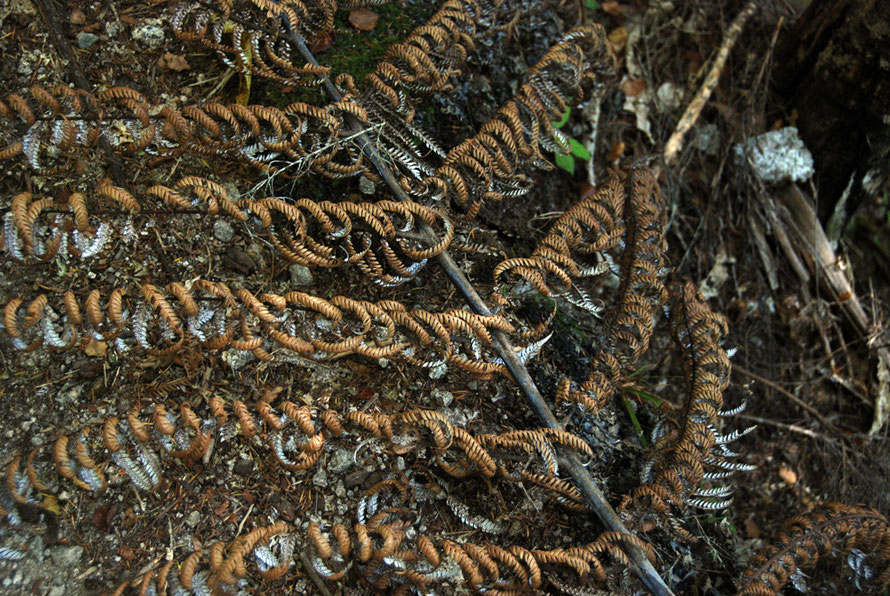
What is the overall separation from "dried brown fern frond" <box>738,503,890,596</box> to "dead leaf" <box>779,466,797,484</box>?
31.7 inches

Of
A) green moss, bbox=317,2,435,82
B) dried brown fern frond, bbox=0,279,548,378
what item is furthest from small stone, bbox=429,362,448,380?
green moss, bbox=317,2,435,82

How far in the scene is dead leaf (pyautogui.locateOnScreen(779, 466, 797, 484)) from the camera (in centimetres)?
349

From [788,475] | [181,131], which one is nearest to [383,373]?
[181,131]

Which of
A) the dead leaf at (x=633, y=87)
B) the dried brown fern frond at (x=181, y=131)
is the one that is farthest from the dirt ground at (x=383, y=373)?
the dead leaf at (x=633, y=87)

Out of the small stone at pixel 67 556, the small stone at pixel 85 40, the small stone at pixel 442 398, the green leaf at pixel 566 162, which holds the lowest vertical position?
the small stone at pixel 67 556

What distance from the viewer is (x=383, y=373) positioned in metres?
2.69

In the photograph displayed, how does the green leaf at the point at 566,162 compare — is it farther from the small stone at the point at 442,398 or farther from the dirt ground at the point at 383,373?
the small stone at the point at 442,398

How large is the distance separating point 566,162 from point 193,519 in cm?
241

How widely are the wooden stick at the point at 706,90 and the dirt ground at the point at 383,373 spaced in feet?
0.33

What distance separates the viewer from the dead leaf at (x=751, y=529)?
328 centimetres

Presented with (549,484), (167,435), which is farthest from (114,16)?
(549,484)

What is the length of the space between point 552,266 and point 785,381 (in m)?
1.89

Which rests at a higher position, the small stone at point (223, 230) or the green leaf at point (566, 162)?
the green leaf at point (566, 162)

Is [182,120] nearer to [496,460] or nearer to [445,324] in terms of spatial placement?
[445,324]
